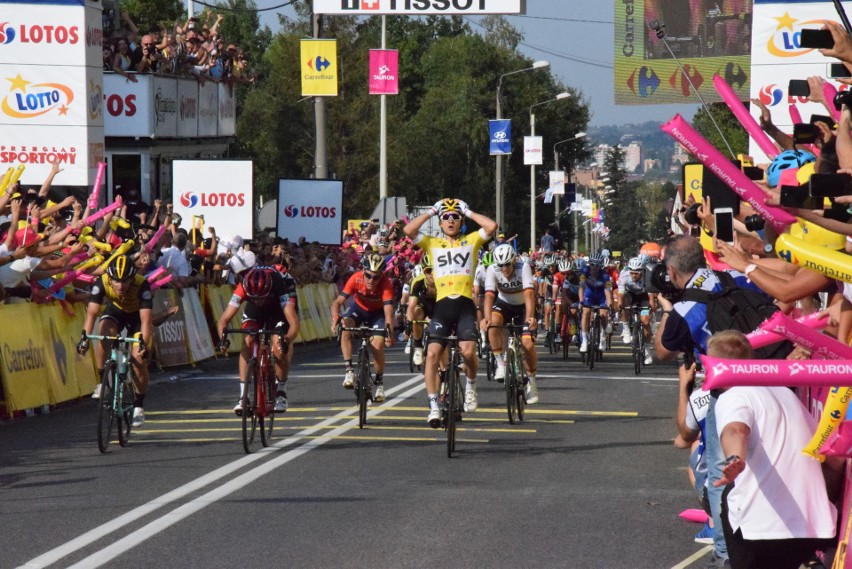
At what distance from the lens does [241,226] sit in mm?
27688

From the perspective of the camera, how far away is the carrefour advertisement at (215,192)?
27.4m

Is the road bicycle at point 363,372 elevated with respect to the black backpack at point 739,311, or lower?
lower

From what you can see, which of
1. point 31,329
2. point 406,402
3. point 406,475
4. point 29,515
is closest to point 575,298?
point 406,402

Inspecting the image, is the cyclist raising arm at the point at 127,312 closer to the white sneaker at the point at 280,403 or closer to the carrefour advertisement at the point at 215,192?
the white sneaker at the point at 280,403

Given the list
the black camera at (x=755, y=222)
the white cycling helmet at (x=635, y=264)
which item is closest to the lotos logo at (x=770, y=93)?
the white cycling helmet at (x=635, y=264)

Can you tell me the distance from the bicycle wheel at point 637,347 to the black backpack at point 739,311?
14.9m

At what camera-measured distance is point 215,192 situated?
27.5 meters

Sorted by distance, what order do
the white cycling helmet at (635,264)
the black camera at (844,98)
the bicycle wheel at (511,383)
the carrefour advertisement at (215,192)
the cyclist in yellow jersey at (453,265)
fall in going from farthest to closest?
the carrefour advertisement at (215,192) < the white cycling helmet at (635,264) < the bicycle wheel at (511,383) < the cyclist in yellow jersey at (453,265) < the black camera at (844,98)

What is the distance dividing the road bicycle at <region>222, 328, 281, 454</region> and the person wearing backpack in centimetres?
530

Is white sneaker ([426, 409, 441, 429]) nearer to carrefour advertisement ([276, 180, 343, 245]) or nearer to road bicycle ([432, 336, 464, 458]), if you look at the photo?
road bicycle ([432, 336, 464, 458])

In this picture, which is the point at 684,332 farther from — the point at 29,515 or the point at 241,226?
the point at 241,226

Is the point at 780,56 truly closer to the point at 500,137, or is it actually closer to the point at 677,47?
the point at 677,47

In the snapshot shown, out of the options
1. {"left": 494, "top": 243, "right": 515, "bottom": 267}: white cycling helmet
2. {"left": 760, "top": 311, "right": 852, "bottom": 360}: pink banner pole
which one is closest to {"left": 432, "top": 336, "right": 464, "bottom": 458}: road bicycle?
{"left": 494, "top": 243, "right": 515, "bottom": 267}: white cycling helmet

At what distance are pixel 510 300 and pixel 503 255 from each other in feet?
1.65
